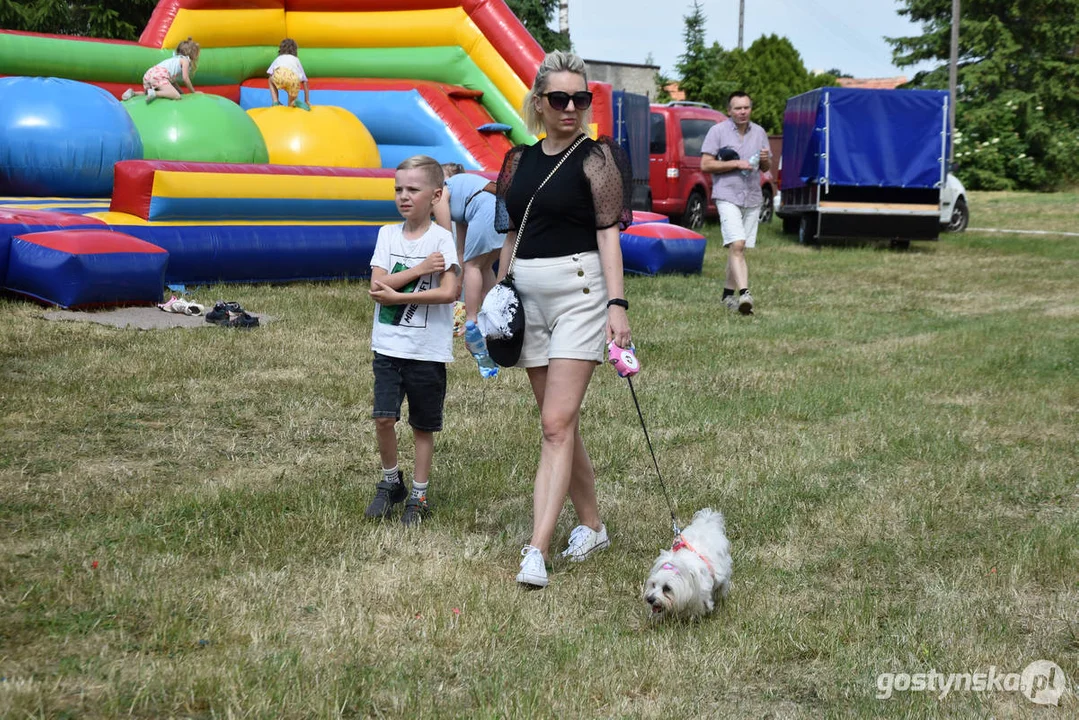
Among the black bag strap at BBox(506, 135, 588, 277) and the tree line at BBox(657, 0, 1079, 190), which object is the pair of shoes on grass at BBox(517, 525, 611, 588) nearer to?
the black bag strap at BBox(506, 135, 588, 277)

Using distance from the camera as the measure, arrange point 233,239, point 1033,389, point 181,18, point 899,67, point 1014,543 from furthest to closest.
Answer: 1. point 899,67
2. point 181,18
3. point 233,239
4. point 1033,389
5. point 1014,543

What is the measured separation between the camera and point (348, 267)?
12680 millimetres

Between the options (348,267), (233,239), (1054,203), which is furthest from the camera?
(1054,203)

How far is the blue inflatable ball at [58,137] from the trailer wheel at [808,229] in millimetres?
11814

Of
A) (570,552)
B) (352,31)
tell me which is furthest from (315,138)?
(570,552)

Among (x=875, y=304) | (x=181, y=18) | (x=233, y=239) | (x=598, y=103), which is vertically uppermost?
(x=181, y=18)

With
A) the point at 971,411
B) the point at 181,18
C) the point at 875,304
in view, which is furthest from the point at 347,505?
the point at 181,18

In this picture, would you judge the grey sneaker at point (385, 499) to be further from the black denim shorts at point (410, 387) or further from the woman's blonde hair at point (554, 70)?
the woman's blonde hair at point (554, 70)

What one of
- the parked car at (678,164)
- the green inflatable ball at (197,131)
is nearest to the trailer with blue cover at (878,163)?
the parked car at (678,164)

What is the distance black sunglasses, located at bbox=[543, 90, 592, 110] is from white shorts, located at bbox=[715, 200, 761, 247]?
724 cm

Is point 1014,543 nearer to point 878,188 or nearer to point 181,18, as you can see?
point 181,18

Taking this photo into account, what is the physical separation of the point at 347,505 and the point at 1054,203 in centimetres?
2718

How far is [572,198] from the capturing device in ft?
14.5

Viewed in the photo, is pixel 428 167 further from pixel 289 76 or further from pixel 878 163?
pixel 878 163
